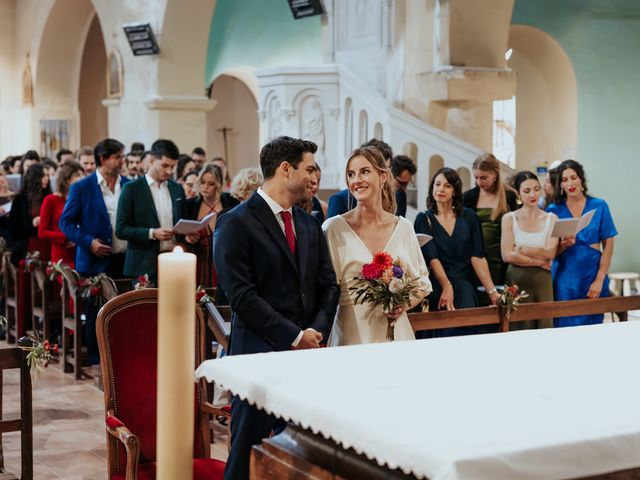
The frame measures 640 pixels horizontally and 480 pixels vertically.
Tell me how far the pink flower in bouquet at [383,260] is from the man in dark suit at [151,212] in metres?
2.90

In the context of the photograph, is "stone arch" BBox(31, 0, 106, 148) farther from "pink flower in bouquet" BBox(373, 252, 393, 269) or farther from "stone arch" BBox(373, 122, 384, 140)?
"pink flower in bouquet" BBox(373, 252, 393, 269)

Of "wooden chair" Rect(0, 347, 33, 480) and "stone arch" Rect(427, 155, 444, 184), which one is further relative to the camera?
"stone arch" Rect(427, 155, 444, 184)

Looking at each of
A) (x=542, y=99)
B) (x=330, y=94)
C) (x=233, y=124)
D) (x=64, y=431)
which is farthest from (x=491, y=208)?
(x=233, y=124)

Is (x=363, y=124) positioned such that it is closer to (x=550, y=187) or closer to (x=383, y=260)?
(x=550, y=187)

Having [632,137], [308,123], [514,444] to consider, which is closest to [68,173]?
[308,123]

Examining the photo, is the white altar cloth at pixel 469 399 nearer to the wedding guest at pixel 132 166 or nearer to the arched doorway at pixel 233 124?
the wedding guest at pixel 132 166

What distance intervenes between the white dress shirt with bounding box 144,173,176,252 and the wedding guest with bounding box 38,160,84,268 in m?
1.34

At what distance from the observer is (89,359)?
25.1ft

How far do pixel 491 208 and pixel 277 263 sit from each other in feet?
10.8

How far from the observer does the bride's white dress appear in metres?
4.26

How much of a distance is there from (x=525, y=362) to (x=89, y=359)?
5644mm

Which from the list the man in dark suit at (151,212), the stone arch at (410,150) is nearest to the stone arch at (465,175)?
the stone arch at (410,150)

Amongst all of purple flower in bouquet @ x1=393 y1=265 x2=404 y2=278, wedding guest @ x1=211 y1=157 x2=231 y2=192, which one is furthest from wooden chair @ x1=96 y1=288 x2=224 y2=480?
wedding guest @ x1=211 y1=157 x2=231 y2=192

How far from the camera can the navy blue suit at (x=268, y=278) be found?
12.2ft
